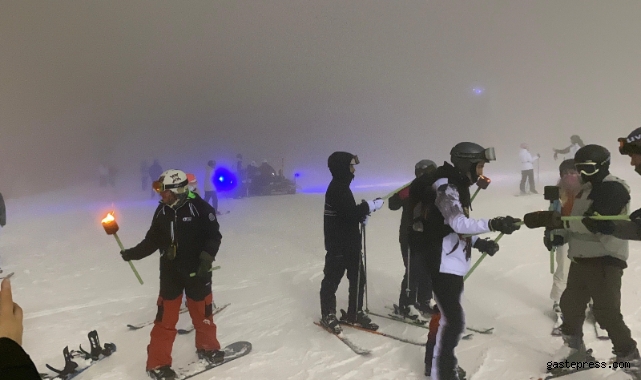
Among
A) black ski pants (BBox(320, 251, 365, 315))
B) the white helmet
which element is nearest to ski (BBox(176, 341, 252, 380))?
black ski pants (BBox(320, 251, 365, 315))

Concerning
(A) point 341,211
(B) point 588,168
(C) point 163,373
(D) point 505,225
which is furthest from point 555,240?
(C) point 163,373

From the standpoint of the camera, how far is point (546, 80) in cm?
2716

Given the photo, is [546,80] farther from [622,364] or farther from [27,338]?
[27,338]

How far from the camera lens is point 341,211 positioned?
4.23 metres

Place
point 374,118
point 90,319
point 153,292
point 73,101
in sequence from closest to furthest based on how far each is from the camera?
point 90,319 → point 153,292 → point 73,101 → point 374,118

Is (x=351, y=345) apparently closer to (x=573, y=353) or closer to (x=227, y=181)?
(x=573, y=353)

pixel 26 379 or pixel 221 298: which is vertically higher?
pixel 26 379

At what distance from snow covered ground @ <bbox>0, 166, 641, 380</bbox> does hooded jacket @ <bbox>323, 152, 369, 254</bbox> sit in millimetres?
984

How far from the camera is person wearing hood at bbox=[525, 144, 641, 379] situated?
2.82 meters

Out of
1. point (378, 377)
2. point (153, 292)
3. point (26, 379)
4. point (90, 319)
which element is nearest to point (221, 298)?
point (153, 292)

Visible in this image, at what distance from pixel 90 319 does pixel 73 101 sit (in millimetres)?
29145

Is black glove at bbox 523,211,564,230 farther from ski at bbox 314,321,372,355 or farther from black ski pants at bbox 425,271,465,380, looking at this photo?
ski at bbox 314,321,372,355

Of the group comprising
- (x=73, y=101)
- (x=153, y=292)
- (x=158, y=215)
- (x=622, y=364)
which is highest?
(x=73, y=101)

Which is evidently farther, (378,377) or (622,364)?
(378,377)
